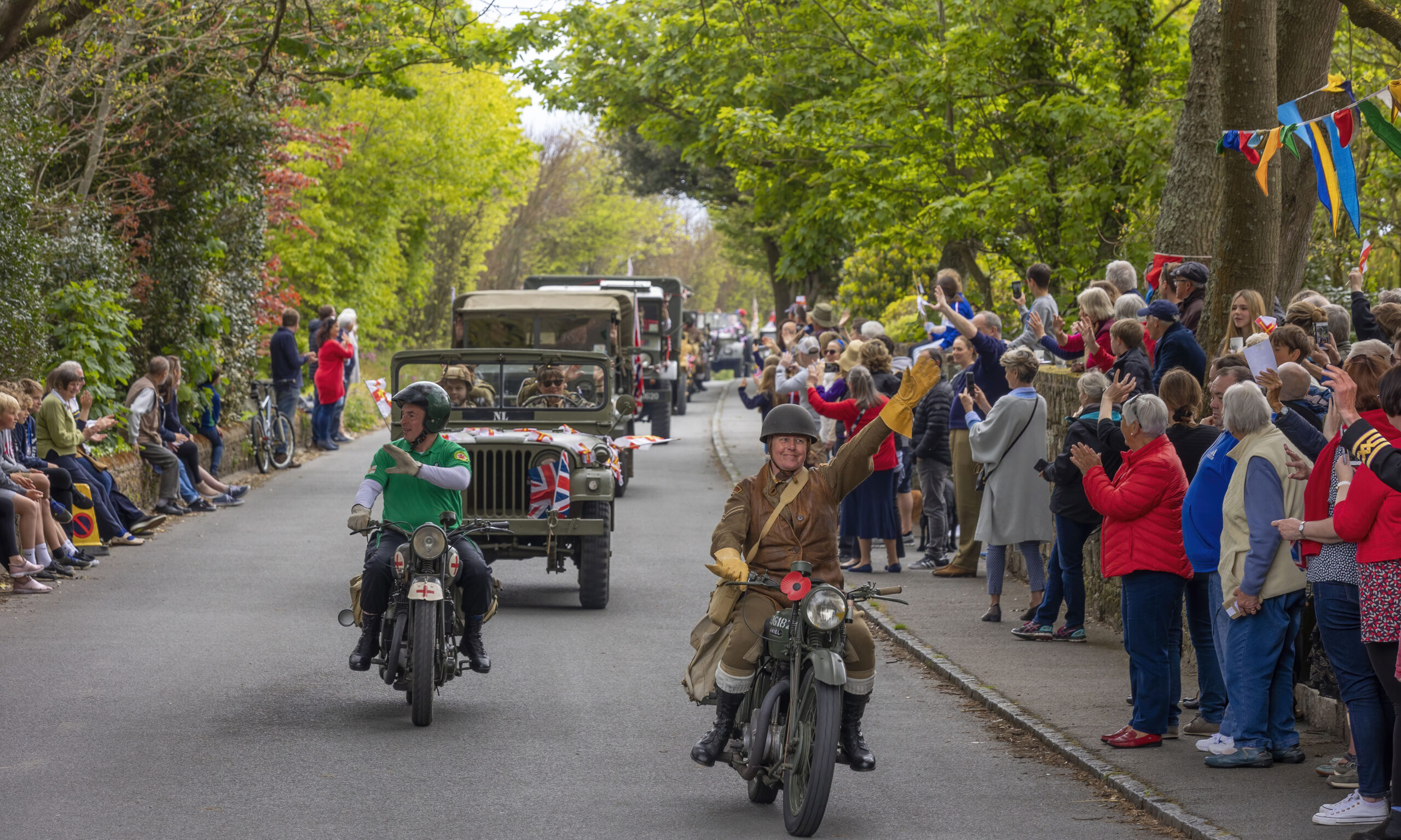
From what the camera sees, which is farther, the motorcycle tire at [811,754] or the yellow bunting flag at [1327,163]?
the yellow bunting flag at [1327,163]

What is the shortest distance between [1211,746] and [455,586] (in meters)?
4.01

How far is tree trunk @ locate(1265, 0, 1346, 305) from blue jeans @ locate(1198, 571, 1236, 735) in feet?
15.2

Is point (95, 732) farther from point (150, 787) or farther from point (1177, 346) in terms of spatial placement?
point (1177, 346)

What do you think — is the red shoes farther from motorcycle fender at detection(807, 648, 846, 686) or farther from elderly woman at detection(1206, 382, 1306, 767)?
motorcycle fender at detection(807, 648, 846, 686)

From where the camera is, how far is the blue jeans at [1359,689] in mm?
6195

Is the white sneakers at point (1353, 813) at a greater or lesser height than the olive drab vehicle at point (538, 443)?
lesser

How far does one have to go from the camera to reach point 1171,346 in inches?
386

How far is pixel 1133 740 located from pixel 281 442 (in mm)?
16852

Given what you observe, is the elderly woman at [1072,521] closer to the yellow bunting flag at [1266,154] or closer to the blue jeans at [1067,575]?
the blue jeans at [1067,575]

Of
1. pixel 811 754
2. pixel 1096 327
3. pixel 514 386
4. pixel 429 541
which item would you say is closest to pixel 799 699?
pixel 811 754

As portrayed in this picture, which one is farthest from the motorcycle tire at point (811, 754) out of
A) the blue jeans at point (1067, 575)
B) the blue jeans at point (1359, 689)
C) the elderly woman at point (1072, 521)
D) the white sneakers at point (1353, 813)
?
the blue jeans at point (1067, 575)

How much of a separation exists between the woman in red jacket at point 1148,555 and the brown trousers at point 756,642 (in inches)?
70.9

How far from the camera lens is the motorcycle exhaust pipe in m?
6.29

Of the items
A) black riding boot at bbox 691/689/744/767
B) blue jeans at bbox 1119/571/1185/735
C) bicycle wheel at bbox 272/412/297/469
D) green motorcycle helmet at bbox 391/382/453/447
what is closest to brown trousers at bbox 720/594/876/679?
black riding boot at bbox 691/689/744/767
